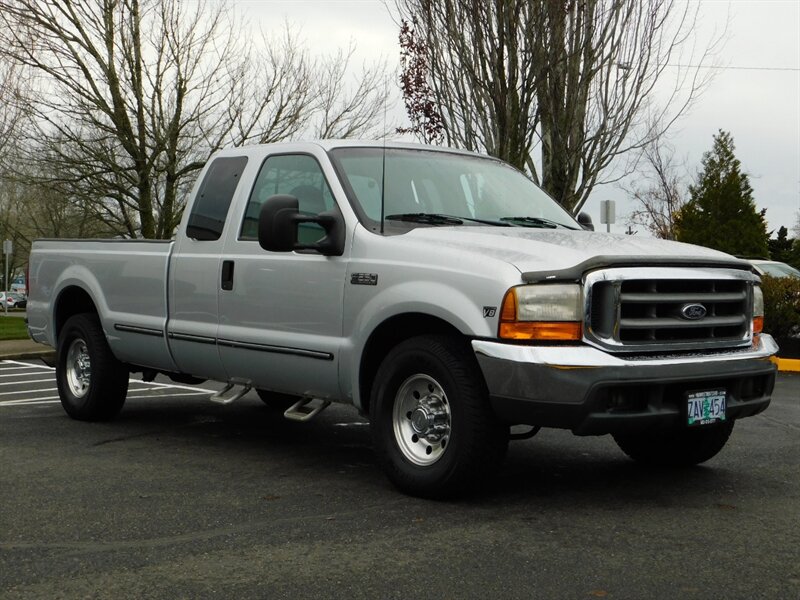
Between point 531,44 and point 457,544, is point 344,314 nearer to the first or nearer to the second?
point 457,544

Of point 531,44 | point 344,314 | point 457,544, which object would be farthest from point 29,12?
point 457,544

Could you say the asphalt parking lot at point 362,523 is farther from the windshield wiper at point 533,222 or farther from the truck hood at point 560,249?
the windshield wiper at point 533,222

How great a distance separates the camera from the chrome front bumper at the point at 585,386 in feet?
17.2

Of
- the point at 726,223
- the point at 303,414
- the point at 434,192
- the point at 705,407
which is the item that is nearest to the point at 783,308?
the point at 434,192

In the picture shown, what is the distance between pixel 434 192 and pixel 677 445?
6.95ft

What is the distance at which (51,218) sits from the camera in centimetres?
3750

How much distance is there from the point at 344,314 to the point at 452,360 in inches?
37.1

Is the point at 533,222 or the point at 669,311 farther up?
the point at 533,222

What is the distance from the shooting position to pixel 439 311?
565cm

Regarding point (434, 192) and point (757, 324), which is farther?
point (434, 192)

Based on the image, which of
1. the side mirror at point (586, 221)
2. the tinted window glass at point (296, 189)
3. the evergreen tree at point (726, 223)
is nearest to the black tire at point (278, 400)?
the tinted window glass at point (296, 189)

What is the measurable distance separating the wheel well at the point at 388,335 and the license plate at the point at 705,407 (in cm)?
125

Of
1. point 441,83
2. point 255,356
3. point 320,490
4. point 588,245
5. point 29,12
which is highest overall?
point 29,12

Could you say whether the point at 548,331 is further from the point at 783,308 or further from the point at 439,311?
the point at 783,308
